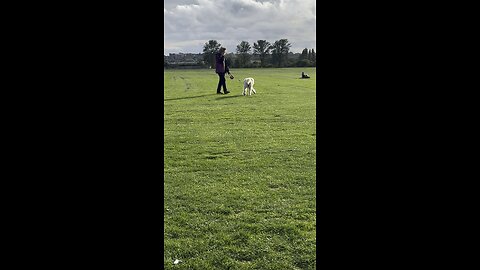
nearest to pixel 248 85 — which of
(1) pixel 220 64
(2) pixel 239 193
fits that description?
(1) pixel 220 64

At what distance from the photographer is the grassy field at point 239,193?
13.1 ft

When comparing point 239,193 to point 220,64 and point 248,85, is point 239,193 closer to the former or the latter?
point 220,64

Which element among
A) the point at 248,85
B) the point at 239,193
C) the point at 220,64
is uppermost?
the point at 220,64

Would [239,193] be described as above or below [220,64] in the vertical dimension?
below

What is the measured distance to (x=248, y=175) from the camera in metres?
Result: 6.61

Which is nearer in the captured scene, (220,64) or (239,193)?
(239,193)

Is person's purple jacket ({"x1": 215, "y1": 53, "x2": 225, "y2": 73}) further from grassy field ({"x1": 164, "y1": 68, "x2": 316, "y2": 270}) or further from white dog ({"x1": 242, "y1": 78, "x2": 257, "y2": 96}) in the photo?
grassy field ({"x1": 164, "y1": 68, "x2": 316, "y2": 270})

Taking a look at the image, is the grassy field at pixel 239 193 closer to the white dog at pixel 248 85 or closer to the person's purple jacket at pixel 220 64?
the person's purple jacket at pixel 220 64

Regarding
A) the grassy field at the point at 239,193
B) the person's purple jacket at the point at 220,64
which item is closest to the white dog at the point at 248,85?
the person's purple jacket at the point at 220,64

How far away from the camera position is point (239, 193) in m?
5.75

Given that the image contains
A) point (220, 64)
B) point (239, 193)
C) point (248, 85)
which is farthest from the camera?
point (248, 85)
